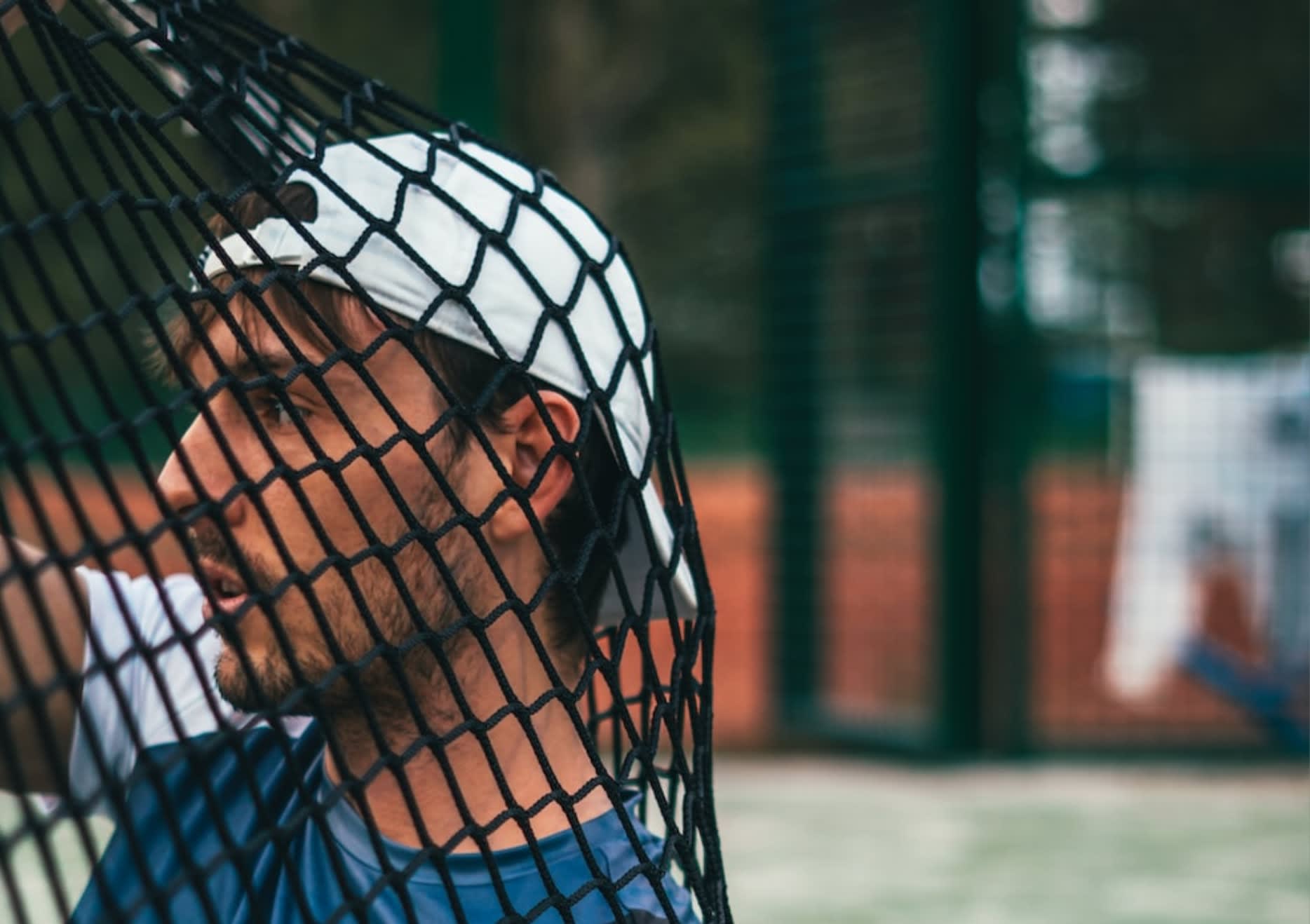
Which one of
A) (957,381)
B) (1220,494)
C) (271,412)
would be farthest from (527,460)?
(1220,494)

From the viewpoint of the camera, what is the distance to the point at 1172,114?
4.71 metres

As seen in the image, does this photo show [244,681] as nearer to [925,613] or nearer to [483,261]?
[483,261]

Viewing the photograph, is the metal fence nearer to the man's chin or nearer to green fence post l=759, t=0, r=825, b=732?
green fence post l=759, t=0, r=825, b=732

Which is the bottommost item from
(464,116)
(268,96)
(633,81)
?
(268,96)

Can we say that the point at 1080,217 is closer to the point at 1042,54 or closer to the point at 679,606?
the point at 1042,54

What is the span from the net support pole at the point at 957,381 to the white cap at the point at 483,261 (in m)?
3.28

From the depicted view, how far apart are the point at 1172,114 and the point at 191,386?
13.7 feet

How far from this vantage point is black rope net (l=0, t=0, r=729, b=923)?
102 centimetres

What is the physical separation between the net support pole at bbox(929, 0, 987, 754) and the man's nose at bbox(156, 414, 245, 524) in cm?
339

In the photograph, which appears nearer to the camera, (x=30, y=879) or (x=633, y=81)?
(x=30, y=879)

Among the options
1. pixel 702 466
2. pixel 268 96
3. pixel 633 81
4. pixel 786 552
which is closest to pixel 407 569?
pixel 268 96

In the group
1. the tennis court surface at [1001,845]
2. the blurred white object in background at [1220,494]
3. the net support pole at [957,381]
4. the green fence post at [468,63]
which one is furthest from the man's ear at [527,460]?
the blurred white object in background at [1220,494]

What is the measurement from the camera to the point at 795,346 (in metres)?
4.96

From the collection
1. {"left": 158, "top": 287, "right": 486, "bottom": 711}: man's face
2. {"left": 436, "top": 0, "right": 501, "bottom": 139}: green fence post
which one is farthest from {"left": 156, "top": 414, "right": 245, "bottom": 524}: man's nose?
{"left": 436, "top": 0, "right": 501, "bottom": 139}: green fence post
